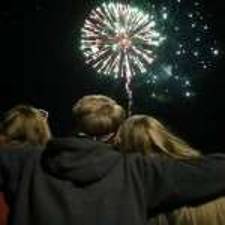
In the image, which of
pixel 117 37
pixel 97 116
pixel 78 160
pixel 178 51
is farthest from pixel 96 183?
pixel 178 51

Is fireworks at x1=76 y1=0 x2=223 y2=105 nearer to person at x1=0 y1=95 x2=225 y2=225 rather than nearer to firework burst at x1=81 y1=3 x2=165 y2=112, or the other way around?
firework burst at x1=81 y1=3 x2=165 y2=112

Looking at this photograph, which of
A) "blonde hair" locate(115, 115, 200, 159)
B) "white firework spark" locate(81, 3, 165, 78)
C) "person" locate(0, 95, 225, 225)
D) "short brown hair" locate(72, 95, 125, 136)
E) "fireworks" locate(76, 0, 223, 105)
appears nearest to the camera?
"person" locate(0, 95, 225, 225)

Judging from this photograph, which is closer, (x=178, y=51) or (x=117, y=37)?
(x=117, y=37)

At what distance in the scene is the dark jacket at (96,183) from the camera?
2807mm

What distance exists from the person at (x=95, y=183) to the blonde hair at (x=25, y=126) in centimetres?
32

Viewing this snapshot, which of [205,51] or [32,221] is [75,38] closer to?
[205,51]

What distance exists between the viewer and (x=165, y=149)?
296cm

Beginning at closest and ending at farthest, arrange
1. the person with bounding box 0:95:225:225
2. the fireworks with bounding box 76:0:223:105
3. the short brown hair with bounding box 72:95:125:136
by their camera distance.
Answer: the person with bounding box 0:95:225:225, the short brown hair with bounding box 72:95:125:136, the fireworks with bounding box 76:0:223:105

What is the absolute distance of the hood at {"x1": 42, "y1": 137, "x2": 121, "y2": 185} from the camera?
2.84 metres

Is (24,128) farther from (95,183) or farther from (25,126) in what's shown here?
(95,183)

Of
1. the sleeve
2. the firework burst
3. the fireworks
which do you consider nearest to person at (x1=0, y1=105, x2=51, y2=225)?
the sleeve

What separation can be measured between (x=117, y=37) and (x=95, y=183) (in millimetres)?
18187

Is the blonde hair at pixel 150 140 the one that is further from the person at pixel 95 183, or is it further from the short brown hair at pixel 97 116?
the short brown hair at pixel 97 116

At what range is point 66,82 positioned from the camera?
36.3 metres
